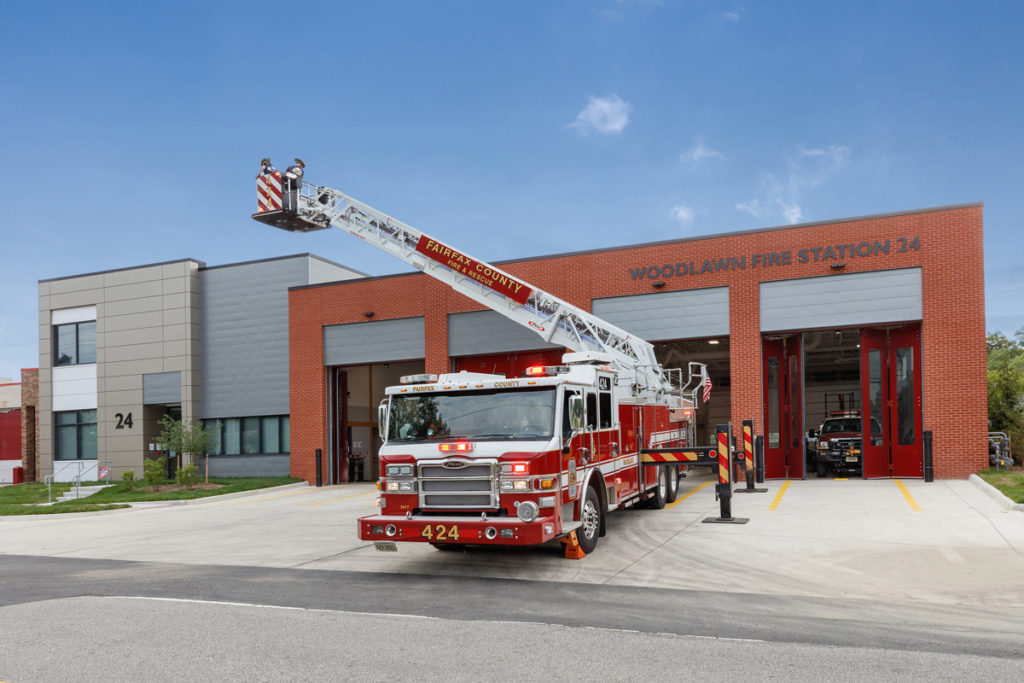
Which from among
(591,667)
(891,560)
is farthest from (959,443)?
(591,667)

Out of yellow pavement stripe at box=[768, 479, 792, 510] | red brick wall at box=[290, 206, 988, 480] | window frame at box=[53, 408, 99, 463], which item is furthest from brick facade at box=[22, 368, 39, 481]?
yellow pavement stripe at box=[768, 479, 792, 510]

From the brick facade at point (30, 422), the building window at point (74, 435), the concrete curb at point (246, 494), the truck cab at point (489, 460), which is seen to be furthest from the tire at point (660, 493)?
the brick facade at point (30, 422)

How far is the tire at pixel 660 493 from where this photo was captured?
15375 millimetres

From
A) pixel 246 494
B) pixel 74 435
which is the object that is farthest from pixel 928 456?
pixel 74 435

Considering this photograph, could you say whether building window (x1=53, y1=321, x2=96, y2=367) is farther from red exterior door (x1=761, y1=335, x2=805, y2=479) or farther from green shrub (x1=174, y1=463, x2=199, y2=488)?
red exterior door (x1=761, y1=335, x2=805, y2=479)

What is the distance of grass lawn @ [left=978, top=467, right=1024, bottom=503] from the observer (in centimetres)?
1506

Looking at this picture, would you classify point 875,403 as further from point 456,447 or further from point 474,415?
point 456,447

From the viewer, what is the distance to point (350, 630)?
281 inches

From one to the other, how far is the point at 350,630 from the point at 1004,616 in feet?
19.0

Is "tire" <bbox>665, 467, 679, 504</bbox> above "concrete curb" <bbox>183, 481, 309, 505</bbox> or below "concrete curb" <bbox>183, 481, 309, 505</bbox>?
above

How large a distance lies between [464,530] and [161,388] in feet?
82.5

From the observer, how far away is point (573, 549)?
10.7 metres

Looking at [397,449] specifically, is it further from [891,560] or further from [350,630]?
[891,560]

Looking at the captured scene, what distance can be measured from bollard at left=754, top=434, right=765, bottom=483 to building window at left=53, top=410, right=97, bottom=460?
25204mm
